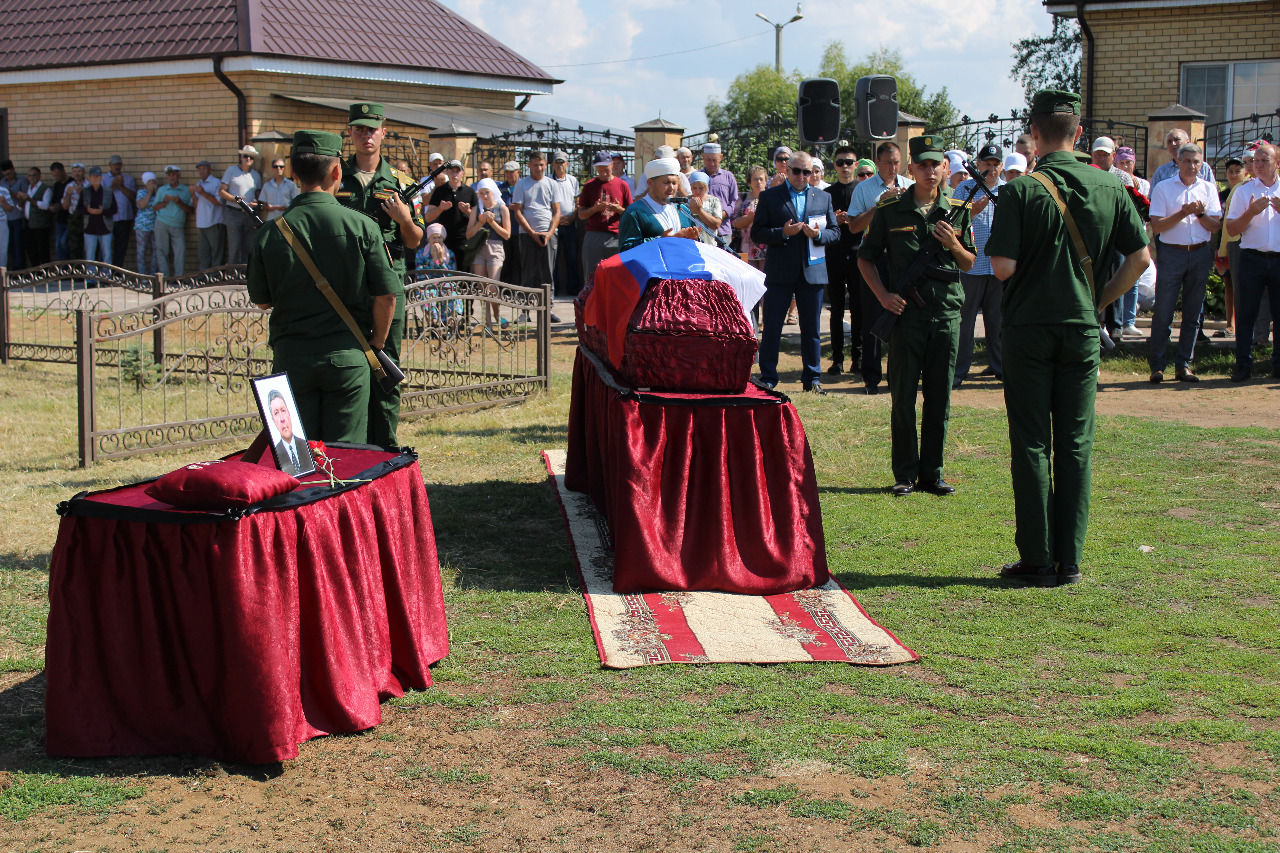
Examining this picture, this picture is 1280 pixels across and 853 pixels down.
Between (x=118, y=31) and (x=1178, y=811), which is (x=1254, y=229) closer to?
(x=1178, y=811)

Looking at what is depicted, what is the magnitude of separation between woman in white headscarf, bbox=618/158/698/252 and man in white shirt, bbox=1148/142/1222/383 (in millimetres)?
6681

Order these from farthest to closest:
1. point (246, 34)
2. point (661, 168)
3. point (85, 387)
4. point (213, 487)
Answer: point (246, 34) → point (85, 387) → point (661, 168) → point (213, 487)

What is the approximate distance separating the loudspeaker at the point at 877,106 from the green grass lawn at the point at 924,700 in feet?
22.1

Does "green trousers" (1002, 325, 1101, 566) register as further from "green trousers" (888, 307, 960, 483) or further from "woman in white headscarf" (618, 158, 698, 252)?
"woman in white headscarf" (618, 158, 698, 252)

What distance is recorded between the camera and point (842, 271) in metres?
13.6

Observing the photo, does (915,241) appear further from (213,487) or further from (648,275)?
(213,487)

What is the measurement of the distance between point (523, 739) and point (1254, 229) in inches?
408

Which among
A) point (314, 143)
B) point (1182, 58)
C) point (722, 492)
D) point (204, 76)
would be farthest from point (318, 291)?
point (1182, 58)

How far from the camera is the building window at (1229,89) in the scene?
72.5 ft

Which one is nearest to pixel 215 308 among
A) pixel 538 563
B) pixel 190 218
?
pixel 538 563

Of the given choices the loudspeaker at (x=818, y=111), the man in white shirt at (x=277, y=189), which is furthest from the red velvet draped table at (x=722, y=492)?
the man in white shirt at (x=277, y=189)

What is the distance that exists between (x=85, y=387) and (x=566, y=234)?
1201 cm

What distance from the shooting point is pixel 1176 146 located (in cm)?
1449

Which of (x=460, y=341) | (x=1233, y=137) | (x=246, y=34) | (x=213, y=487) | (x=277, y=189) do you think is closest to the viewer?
(x=213, y=487)
